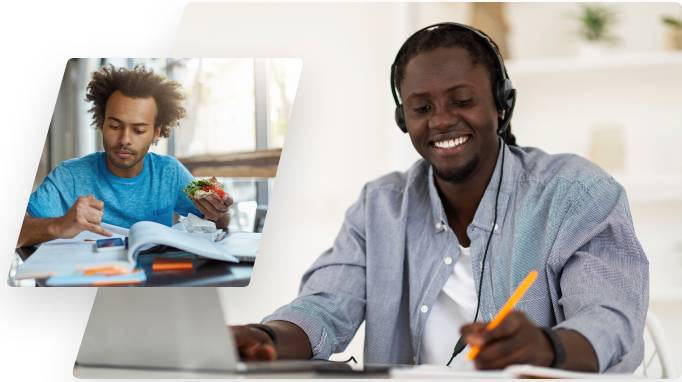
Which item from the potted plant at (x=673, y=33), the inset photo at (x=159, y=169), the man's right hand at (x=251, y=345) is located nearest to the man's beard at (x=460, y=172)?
the inset photo at (x=159, y=169)

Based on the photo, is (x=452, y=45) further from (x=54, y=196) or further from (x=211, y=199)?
(x=54, y=196)

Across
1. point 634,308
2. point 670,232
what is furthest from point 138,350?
point 670,232

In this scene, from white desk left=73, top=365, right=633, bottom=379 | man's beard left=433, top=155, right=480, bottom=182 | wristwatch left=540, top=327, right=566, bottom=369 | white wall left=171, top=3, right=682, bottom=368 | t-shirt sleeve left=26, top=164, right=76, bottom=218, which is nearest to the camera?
white desk left=73, top=365, right=633, bottom=379

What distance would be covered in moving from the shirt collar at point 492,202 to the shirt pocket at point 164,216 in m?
0.56

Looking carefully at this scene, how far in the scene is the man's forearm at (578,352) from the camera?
0.62 meters

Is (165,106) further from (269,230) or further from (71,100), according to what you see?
(269,230)

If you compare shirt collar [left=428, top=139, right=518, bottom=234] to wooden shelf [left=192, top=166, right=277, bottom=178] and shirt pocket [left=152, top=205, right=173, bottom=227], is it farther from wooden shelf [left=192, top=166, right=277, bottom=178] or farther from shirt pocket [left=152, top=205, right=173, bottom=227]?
shirt pocket [left=152, top=205, right=173, bottom=227]

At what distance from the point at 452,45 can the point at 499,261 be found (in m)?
0.41

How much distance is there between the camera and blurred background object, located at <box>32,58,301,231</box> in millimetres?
735

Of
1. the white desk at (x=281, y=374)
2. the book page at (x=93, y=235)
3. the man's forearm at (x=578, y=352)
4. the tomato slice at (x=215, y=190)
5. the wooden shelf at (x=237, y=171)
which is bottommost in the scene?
the man's forearm at (x=578, y=352)

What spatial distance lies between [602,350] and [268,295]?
4.75ft

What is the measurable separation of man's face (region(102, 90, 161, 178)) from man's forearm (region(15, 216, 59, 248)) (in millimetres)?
106

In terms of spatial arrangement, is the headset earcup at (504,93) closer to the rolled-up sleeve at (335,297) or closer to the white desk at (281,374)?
the rolled-up sleeve at (335,297)

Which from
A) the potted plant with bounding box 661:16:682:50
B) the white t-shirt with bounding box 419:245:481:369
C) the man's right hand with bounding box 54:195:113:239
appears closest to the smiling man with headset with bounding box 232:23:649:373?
the white t-shirt with bounding box 419:245:481:369
